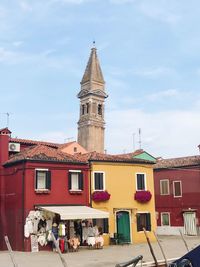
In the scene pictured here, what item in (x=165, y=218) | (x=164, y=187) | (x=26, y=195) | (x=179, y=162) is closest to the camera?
(x=26, y=195)

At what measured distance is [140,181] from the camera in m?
30.9

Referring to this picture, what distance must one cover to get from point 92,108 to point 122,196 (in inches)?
2212

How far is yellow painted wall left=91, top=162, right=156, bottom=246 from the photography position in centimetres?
2902

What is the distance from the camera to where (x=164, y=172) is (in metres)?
39.3

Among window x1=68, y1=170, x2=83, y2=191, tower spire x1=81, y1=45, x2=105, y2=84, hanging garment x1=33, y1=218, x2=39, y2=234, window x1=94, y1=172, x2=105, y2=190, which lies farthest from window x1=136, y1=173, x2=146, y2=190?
tower spire x1=81, y1=45, x2=105, y2=84

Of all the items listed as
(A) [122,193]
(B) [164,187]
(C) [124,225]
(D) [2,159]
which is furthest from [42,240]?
(B) [164,187]

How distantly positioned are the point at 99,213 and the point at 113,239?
331cm

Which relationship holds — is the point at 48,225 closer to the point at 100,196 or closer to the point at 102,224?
the point at 102,224

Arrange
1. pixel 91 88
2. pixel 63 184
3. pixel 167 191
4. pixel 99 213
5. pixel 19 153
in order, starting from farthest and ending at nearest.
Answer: pixel 91 88, pixel 167 191, pixel 19 153, pixel 63 184, pixel 99 213

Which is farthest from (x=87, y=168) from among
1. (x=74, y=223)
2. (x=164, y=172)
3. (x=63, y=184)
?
(x=164, y=172)

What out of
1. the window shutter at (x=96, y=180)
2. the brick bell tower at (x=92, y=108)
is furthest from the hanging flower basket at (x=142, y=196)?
the brick bell tower at (x=92, y=108)

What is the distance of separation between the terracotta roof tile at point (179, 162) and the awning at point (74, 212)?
550 inches

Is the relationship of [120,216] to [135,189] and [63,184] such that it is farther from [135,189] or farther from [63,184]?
[63,184]

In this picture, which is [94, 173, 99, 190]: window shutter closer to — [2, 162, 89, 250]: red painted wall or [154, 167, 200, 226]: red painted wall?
[2, 162, 89, 250]: red painted wall
